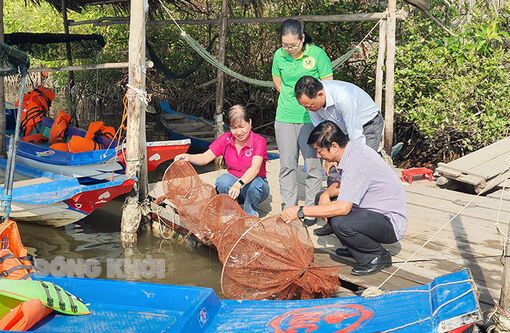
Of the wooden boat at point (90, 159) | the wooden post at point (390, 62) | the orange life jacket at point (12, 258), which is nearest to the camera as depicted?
the orange life jacket at point (12, 258)

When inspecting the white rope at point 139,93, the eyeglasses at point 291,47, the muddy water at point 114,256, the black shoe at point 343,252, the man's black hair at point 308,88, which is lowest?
the muddy water at point 114,256

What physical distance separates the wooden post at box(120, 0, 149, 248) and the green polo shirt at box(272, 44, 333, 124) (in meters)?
1.48

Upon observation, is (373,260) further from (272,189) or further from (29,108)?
(29,108)

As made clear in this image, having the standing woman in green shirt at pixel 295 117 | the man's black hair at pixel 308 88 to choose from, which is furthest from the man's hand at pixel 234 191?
the man's black hair at pixel 308 88

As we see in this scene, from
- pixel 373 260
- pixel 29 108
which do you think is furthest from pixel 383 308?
pixel 29 108

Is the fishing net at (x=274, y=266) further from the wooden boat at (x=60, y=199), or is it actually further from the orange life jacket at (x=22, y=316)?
the wooden boat at (x=60, y=199)

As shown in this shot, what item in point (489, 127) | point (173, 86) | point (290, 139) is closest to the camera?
point (290, 139)

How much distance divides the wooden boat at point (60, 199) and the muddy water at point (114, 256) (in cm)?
25

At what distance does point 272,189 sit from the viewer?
21.0 feet

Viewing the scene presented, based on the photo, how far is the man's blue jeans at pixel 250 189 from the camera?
507cm

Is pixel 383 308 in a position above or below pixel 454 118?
below

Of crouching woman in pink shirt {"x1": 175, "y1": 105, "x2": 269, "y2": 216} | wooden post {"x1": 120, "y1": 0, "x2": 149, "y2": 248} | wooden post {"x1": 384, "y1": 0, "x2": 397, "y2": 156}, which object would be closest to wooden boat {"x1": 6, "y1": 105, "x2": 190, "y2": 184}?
wooden post {"x1": 120, "y1": 0, "x2": 149, "y2": 248}

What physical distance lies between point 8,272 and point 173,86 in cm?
1068

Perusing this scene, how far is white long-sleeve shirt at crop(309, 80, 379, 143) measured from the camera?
429 centimetres
